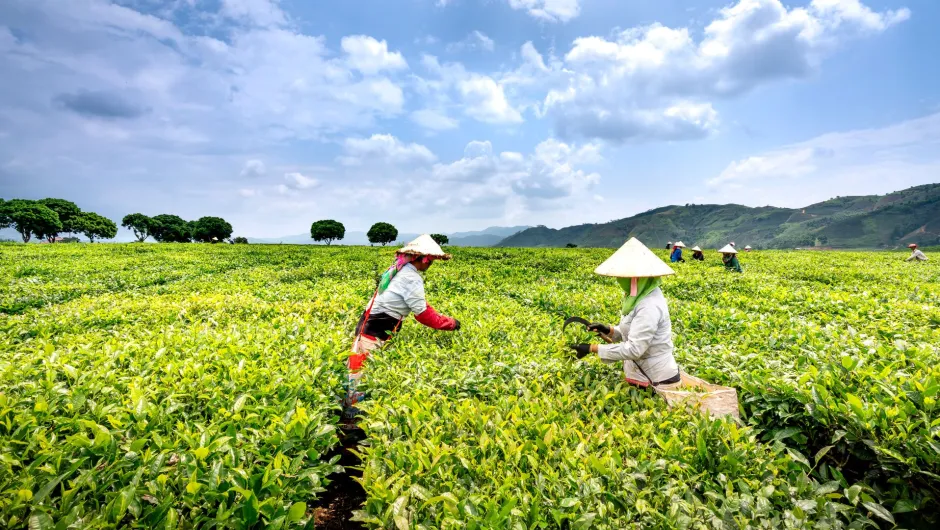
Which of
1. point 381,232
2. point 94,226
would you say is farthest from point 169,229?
point 381,232

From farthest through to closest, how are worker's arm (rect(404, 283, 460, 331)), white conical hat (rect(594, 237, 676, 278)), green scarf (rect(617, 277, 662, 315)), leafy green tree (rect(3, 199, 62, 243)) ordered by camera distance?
leafy green tree (rect(3, 199, 62, 243)) → worker's arm (rect(404, 283, 460, 331)) → green scarf (rect(617, 277, 662, 315)) → white conical hat (rect(594, 237, 676, 278))

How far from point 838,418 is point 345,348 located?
534cm

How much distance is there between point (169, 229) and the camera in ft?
297

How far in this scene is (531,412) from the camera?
3.41m

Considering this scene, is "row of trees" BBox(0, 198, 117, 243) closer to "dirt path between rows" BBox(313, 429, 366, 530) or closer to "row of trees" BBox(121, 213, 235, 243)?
"row of trees" BBox(121, 213, 235, 243)

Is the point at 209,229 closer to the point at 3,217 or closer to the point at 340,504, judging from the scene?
the point at 3,217

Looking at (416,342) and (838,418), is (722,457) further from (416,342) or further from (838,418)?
(416,342)

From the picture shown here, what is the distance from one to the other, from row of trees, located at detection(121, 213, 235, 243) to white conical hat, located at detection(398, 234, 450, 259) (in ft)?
328

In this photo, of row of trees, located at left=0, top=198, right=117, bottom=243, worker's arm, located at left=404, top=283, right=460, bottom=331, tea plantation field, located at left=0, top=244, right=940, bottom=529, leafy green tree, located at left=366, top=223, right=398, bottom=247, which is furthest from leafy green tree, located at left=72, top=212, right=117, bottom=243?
worker's arm, located at left=404, top=283, right=460, bottom=331

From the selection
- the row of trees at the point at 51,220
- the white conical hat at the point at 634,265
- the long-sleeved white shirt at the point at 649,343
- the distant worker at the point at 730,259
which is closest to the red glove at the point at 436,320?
the long-sleeved white shirt at the point at 649,343

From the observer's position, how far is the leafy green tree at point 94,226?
74169 mm

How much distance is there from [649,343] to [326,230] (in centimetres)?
9795

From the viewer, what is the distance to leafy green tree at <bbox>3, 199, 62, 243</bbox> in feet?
204

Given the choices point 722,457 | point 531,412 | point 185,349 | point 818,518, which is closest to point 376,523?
point 531,412
